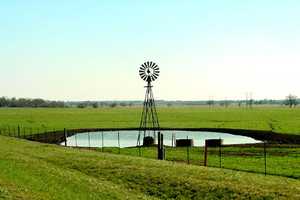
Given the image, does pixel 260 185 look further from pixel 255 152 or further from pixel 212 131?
pixel 212 131

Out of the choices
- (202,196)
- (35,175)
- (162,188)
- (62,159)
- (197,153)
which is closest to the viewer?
(202,196)

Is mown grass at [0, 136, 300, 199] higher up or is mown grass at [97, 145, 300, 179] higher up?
mown grass at [0, 136, 300, 199]

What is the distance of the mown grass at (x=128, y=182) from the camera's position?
2353cm

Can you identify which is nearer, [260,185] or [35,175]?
[260,185]

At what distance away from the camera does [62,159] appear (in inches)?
1393

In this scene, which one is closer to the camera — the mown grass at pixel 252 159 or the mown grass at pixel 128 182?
the mown grass at pixel 128 182

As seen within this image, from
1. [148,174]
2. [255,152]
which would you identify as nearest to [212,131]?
[255,152]

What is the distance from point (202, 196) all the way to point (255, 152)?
24.8m

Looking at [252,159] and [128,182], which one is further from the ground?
[128,182]

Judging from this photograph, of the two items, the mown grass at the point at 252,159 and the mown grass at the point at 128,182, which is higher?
the mown grass at the point at 128,182

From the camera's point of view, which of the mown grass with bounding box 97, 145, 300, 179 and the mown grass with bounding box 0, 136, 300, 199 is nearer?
the mown grass with bounding box 0, 136, 300, 199

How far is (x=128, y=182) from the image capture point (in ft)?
90.2

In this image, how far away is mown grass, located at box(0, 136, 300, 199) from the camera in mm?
23531

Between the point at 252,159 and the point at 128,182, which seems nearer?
the point at 128,182
